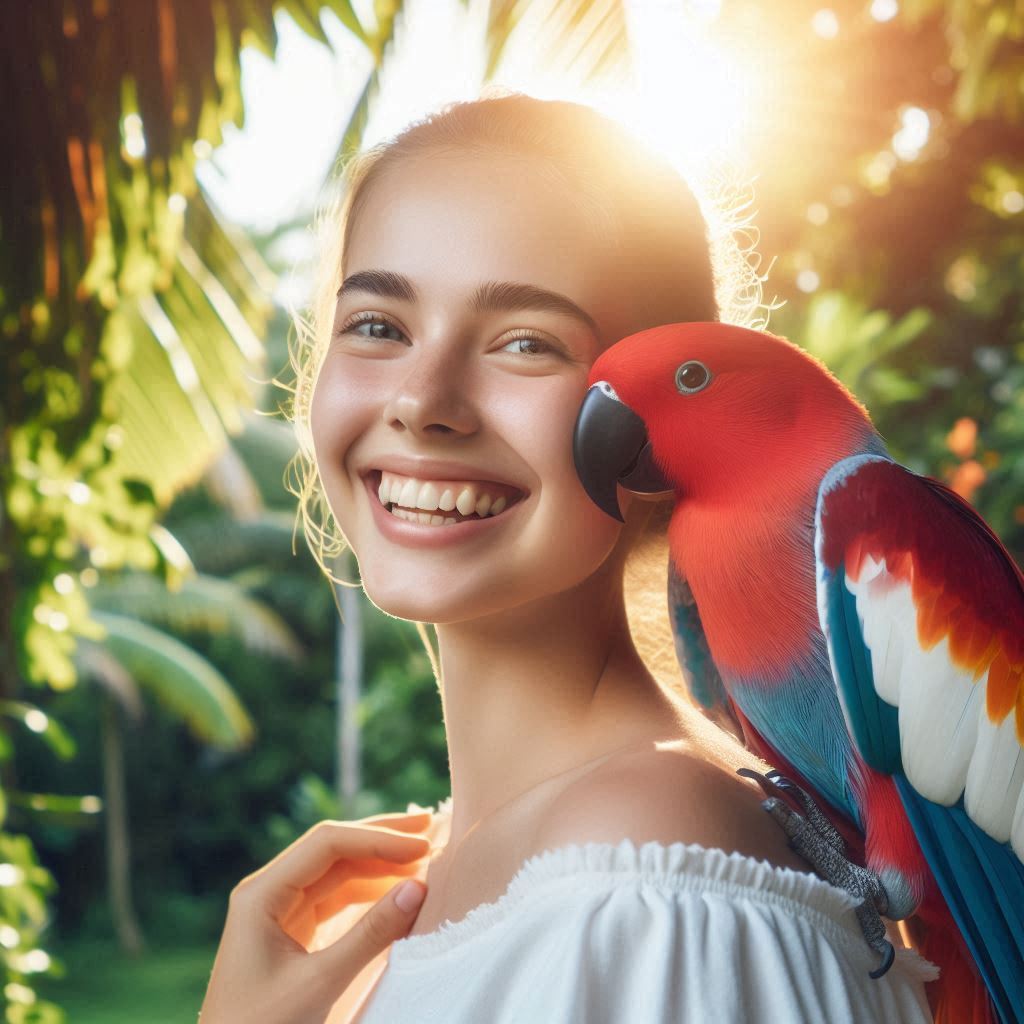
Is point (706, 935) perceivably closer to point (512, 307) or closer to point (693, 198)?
point (512, 307)

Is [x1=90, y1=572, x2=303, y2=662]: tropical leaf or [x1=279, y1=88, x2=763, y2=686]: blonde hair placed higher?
[x1=279, y1=88, x2=763, y2=686]: blonde hair

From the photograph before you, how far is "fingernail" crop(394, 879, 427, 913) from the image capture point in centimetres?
103

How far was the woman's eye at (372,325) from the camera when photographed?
3.17 ft

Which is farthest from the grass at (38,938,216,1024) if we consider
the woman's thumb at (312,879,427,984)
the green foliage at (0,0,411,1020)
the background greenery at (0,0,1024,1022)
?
the woman's thumb at (312,879,427,984)

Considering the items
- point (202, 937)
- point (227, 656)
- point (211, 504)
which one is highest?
point (211, 504)

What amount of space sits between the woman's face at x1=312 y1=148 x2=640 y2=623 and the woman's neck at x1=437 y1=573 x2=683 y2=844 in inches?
2.9

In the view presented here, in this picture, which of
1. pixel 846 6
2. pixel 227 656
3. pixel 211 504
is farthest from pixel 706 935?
pixel 227 656

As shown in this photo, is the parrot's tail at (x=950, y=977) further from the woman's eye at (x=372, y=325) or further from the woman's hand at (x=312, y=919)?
the woman's eye at (x=372, y=325)

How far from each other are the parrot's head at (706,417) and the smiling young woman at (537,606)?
46 millimetres

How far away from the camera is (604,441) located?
0.85 metres

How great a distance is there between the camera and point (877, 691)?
0.88 metres

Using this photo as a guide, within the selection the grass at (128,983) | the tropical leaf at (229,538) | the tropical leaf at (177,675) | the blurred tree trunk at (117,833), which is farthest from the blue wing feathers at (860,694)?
the blurred tree trunk at (117,833)

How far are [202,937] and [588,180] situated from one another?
2018 centimetres

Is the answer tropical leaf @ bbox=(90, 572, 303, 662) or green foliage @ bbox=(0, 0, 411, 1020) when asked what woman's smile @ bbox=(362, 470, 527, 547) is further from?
tropical leaf @ bbox=(90, 572, 303, 662)
